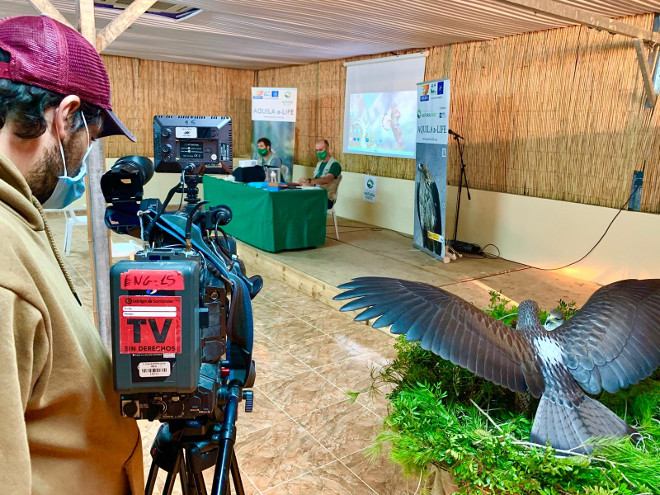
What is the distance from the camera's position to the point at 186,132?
1.77m

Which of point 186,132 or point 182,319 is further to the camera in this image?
point 186,132

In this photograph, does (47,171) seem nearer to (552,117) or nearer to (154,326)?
(154,326)

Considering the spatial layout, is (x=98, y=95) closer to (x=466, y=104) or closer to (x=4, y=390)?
(x=4, y=390)

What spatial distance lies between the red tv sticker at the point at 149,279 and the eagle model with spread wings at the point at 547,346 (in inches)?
26.1

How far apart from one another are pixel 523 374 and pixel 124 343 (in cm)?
100

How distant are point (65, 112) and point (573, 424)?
1273 mm

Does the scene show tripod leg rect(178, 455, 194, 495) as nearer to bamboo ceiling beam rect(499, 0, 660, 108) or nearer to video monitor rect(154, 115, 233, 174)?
video monitor rect(154, 115, 233, 174)

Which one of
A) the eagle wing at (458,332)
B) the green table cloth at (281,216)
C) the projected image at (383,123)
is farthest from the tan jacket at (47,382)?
the projected image at (383,123)

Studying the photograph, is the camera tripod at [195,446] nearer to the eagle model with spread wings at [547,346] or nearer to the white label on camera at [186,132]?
the eagle model with spread wings at [547,346]

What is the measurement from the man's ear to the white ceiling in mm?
3075

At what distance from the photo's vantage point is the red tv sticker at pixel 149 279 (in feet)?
2.24

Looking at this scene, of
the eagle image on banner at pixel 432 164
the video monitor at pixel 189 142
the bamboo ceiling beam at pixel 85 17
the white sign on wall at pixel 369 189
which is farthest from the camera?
the white sign on wall at pixel 369 189

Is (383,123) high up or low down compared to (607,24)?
down

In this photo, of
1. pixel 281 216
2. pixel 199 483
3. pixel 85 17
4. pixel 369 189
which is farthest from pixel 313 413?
pixel 369 189
